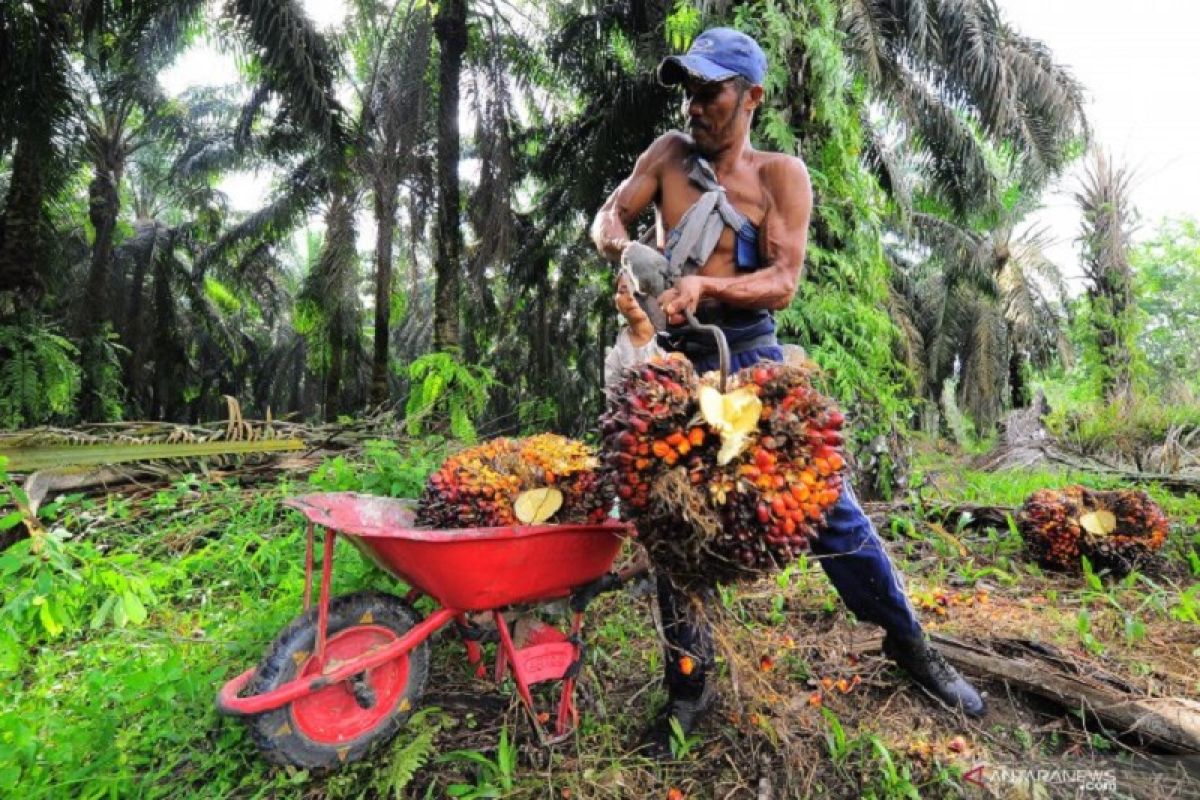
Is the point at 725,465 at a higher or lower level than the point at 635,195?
lower

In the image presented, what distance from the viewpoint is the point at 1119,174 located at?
28.9ft

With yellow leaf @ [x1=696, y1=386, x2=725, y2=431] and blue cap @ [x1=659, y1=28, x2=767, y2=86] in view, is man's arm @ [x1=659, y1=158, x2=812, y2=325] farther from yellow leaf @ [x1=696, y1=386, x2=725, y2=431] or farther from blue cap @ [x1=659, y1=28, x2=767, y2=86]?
yellow leaf @ [x1=696, y1=386, x2=725, y2=431]

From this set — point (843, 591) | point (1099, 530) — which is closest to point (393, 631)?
point (843, 591)

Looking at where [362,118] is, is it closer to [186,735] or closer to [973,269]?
[186,735]

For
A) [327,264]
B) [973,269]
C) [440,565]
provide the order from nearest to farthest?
[440,565] < [327,264] < [973,269]

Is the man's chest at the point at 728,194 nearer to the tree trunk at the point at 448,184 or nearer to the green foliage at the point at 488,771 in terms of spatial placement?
the green foliage at the point at 488,771

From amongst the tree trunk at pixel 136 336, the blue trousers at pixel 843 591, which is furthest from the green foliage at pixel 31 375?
the tree trunk at pixel 136 336

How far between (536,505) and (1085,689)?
74.7 inches

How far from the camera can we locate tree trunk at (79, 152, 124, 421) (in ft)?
34.3

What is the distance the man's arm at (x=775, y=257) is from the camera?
6.31 ft

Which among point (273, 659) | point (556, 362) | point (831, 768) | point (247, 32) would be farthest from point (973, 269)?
point (273, 659)

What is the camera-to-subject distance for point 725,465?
149cm

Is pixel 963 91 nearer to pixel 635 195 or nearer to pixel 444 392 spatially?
pixel 444 392

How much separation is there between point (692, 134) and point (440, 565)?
1580mm
